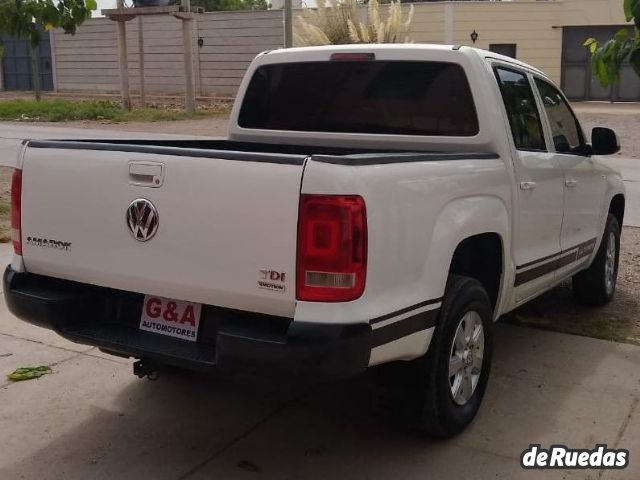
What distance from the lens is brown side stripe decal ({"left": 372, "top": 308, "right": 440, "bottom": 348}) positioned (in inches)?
127

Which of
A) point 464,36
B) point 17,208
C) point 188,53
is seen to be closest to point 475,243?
point 17,208

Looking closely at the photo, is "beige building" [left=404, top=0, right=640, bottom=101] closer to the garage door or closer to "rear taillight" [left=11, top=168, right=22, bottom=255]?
the garage door

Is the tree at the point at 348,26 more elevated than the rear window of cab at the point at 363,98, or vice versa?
the tree at the point at 348,26

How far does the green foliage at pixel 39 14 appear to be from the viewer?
301 inches

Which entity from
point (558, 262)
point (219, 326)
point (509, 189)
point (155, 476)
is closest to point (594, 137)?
point (558, 262)

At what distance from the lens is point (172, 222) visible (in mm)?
3352

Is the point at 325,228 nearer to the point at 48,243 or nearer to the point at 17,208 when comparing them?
the point at 48,243

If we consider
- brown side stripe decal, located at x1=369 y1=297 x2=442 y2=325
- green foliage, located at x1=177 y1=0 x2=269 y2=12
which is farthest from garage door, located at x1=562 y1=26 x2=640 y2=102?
green foliage, located at x1=177 y1=0 x2=269 y2=12

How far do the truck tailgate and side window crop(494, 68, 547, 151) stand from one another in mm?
1972

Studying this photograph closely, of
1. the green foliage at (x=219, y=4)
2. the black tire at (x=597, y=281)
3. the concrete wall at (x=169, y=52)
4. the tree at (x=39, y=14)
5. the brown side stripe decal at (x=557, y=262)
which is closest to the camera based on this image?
the brown side stripe decal at (x=557, y=262)

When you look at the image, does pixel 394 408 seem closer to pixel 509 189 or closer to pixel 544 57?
pixel 509 189

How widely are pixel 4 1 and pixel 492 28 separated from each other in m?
23.9

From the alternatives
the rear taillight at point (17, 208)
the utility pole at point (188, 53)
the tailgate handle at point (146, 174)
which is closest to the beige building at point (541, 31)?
the utility pole at point (188, 53)
